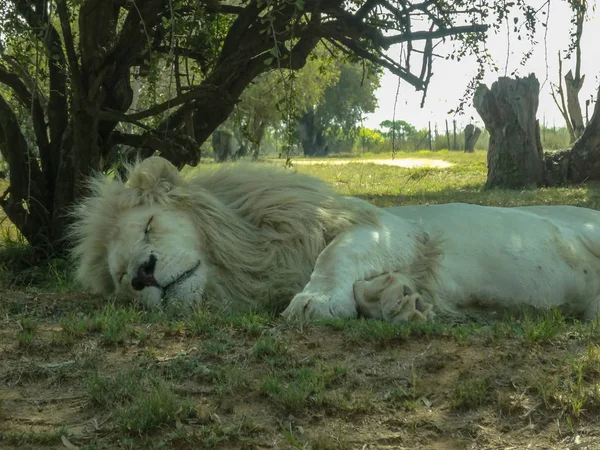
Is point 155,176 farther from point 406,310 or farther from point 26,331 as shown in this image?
point 406,310

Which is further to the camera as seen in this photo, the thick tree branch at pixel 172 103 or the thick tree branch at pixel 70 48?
the thick tree branch at pixel 172 103

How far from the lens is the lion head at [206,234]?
410 cm

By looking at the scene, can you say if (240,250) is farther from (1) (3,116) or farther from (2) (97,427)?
(1) (3,116)

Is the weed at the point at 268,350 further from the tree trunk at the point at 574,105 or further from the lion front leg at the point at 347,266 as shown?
the tree trunk at the point at 574,105

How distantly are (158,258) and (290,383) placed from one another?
1.37 meters

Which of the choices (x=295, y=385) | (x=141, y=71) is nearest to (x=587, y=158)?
(x=141, y=71)

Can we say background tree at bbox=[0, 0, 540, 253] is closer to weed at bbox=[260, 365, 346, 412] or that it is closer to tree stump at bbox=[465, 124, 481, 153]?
weed at bbox=[260, 365, 346, 412]

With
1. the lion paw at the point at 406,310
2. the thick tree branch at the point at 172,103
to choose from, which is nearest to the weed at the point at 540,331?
the lion paw at the point at 406,310

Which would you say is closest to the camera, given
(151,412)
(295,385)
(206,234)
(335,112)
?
(151,412)

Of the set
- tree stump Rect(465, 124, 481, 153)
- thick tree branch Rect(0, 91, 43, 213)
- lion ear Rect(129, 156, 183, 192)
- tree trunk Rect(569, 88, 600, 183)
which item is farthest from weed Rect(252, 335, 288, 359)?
tree stump Rect(465, 124, 481, 153)

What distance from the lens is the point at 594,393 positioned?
268cm

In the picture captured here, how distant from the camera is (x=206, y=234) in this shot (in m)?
4.32

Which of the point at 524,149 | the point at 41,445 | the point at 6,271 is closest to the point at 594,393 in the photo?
the point at 41,445

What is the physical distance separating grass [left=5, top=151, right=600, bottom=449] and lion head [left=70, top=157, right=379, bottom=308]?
0.92 ft
